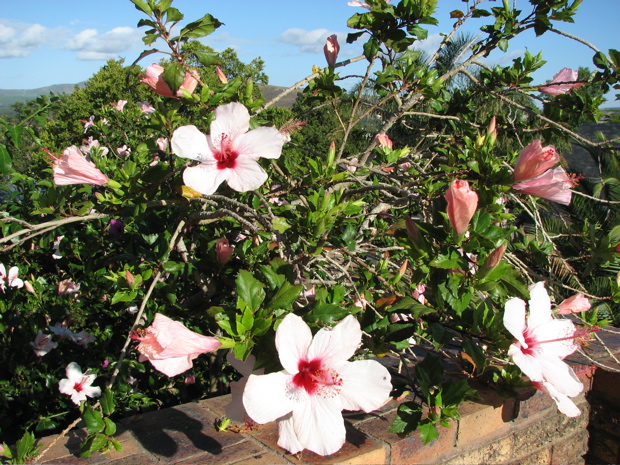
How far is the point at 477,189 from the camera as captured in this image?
1.33 meters

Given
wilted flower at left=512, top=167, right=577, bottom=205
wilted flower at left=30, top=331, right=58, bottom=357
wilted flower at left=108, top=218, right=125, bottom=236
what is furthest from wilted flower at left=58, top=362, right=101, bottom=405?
wilted flower at left=512, top=167, right=577, bottom=205

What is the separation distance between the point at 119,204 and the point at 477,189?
108 centimetres

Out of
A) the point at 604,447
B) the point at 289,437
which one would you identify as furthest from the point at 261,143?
the point at 604,447

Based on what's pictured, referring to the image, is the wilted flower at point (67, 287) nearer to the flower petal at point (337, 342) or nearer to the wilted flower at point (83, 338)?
the wilted flower at point (83, 338)

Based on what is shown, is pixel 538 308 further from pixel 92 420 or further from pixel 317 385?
pixel 92 420

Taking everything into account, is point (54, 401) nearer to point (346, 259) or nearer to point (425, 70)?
point (346, 259)

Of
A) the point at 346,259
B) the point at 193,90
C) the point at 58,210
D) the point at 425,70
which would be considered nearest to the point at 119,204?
the point at 58,210

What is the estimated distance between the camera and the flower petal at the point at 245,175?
128 cm

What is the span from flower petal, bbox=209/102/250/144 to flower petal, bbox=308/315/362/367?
0.60 metres

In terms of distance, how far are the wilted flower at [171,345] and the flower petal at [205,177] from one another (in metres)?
0.37

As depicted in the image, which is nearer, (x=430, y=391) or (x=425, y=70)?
(x=430, y=391)

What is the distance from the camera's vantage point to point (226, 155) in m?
1.34

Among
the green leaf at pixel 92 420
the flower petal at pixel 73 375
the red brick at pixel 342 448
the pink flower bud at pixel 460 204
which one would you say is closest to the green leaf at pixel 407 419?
the red brick at pixel 342 448

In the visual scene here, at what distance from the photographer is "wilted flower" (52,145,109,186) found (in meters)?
1.46
